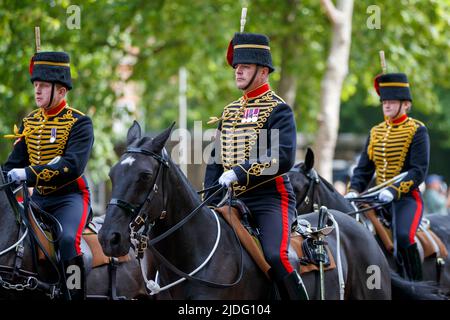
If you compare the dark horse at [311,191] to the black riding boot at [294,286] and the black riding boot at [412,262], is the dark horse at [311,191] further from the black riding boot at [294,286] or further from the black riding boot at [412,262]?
the black riding boot at [294,286]

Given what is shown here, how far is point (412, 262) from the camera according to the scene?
10219 millimetres

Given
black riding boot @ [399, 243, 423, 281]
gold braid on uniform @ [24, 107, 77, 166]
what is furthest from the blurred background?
gold braid on uniform @ [24, 107, 77, 166]

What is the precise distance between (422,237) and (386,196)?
0.88 meters

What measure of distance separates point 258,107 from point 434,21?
1437 centimetres

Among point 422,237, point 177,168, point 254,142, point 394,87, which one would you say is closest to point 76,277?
point 177,168

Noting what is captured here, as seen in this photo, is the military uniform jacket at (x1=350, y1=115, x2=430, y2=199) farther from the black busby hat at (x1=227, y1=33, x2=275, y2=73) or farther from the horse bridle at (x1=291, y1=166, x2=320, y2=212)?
the black busby hat at (x1=227, y1=33, x2=275, y2=73)

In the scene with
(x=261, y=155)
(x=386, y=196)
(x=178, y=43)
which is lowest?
(x=386, y=196)

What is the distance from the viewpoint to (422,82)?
23688mm

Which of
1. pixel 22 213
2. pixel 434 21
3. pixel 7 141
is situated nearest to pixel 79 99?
pixel 7 141

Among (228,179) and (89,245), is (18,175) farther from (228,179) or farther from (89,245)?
(228,179)

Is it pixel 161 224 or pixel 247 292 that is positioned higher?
pixel 161 224

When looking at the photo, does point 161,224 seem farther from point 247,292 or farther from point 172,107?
point 172,107

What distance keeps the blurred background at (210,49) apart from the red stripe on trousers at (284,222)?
952cm

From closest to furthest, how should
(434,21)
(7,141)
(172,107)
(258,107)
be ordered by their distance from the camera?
(258,107), (7,141), (434,21), (172,107)
